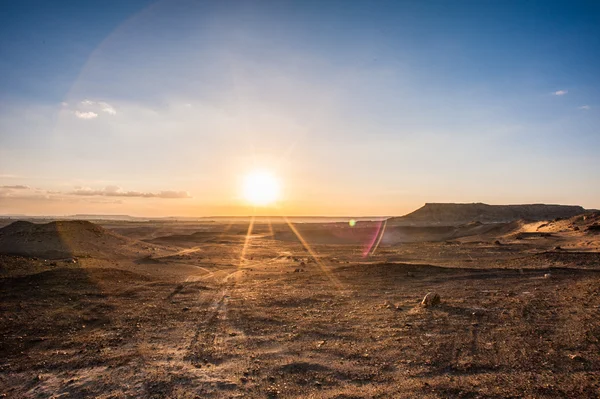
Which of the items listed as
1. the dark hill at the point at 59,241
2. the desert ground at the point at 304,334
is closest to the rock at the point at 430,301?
the desert ground at the point at 304,334

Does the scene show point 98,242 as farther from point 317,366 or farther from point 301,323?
point 317,366

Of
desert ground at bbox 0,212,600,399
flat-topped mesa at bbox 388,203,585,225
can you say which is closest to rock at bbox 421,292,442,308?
desert ground at bbox 0,212,600,399

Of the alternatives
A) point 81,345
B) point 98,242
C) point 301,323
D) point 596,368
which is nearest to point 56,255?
point 98,242

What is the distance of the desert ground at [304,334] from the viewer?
231 inches

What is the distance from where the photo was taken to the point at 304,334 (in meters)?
8.56

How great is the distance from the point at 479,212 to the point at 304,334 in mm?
95891

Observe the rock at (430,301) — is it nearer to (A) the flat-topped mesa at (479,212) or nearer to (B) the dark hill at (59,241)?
(B) the dark hill at (59,241)

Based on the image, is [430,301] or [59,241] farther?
[59,241]

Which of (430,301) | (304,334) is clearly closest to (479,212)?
(430,301)

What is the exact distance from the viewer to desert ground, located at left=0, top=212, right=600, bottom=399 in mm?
5875

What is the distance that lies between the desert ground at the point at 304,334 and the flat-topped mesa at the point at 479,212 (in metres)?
76.1

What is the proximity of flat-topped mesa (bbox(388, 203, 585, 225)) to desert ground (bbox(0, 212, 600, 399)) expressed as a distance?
7615 centimetres

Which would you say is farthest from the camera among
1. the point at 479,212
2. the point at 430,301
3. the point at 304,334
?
the point at 479,212

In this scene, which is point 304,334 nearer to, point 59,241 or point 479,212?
point 59,241
